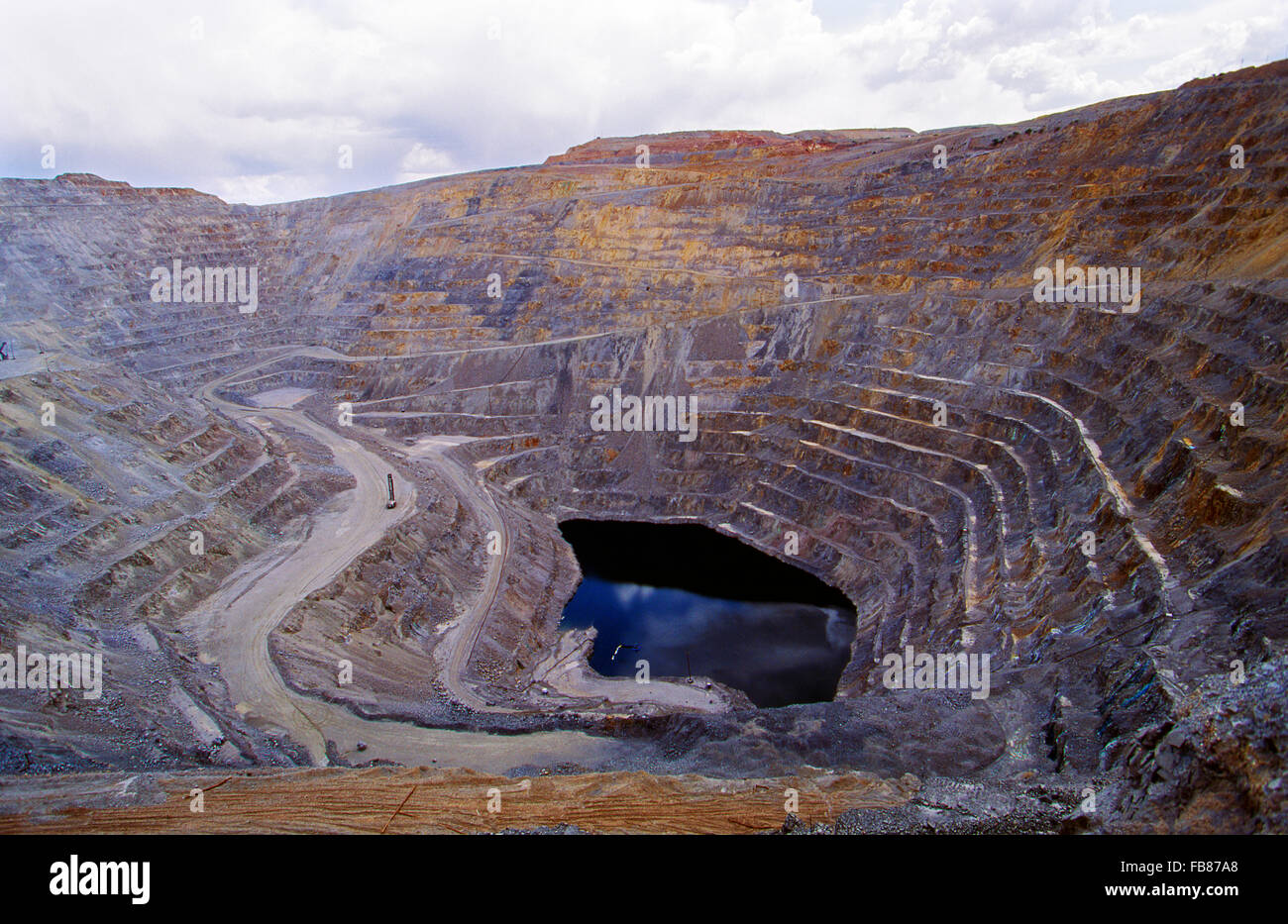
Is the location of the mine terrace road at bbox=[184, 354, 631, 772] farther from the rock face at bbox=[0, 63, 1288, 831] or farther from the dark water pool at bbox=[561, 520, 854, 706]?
the dark water pool at bbox=[561, 520, 854, 706]

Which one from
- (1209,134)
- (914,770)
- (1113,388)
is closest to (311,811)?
(914,770)

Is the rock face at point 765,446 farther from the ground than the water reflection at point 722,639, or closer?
farther from the ground

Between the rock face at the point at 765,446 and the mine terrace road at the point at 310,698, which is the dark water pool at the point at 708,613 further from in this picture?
the mine terrace road at the point at 310,698

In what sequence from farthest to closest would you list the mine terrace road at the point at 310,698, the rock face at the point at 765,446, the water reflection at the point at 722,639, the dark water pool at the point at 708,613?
the dark water pool at the point at 708,613 < the water reflection at the point at 722,639 < the mine terrace road at the point at 310,698 < the rock face at the point at 765,446

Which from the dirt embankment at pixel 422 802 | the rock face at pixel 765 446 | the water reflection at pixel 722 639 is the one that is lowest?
the water reflection at pixel 722 639

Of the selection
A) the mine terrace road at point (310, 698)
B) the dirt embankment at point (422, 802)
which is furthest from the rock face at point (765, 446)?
the dirt embankment at point (422, 802)

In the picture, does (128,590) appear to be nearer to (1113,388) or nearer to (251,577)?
(251,577)

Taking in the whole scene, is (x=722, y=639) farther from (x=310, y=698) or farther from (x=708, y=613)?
(x=310, y=698)
